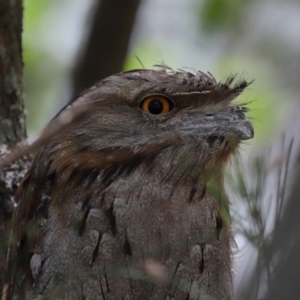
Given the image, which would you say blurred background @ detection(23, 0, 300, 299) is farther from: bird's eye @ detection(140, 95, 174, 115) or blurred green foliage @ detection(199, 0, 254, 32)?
bird's eye @ detection(140, 95, 174, 115)

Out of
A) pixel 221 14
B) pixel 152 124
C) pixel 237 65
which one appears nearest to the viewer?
pixel 152 124

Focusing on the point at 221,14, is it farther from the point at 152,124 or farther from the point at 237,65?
the point at 152,124

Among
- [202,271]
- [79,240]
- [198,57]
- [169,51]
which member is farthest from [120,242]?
[169,51]

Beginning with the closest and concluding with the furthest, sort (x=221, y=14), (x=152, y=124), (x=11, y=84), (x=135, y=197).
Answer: (x=135, y=197) → (x=152, y=124) → (x=11, y=84) → (x=221, y=14)

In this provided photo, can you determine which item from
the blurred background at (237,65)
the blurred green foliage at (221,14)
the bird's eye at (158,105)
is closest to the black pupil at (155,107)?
the bird's eye at (158,105)

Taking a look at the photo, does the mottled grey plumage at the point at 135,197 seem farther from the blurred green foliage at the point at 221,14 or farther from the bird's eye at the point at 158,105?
the blurred green foliage at the point at 221,14

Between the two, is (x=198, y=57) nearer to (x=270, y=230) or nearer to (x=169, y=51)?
(x=169, y=51)

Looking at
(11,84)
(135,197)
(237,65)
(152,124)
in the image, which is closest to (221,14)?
(237,65)
